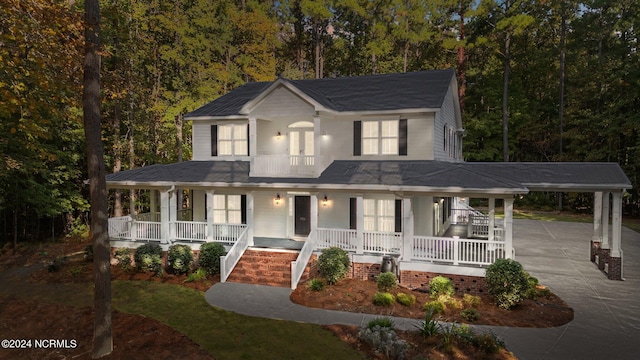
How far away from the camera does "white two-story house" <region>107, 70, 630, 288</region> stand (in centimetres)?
1466

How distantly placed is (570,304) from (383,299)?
6056 millimetres

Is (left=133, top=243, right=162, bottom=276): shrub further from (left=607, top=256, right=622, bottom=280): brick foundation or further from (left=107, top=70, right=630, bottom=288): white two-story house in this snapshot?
(left=607, top=256, right=622, bottom=280): brick foundation

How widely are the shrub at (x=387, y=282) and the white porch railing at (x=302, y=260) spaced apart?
3061 mm

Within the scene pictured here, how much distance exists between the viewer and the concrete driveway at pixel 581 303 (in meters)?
9.37

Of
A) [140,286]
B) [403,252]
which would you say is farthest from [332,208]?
[140,286]

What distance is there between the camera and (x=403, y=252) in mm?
14523

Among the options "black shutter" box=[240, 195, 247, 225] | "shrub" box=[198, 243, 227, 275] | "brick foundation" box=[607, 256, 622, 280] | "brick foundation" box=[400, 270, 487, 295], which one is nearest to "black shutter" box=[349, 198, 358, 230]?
"brick foundation" box=[400, 270, 487, 295]

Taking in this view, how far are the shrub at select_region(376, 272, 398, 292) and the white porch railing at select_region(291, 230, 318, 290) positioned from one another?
10.0 feet

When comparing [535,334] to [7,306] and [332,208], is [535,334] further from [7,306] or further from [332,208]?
[7,306]

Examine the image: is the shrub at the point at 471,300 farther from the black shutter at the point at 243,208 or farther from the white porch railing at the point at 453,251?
the black shutter at the point at 243,208

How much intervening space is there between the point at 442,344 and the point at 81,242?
77.7 ft

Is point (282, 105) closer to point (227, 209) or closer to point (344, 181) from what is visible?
point (344, 181)

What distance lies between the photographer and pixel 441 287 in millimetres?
13109

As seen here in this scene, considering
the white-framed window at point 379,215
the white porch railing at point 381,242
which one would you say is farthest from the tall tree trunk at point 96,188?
the white-framed window at point 379,215
